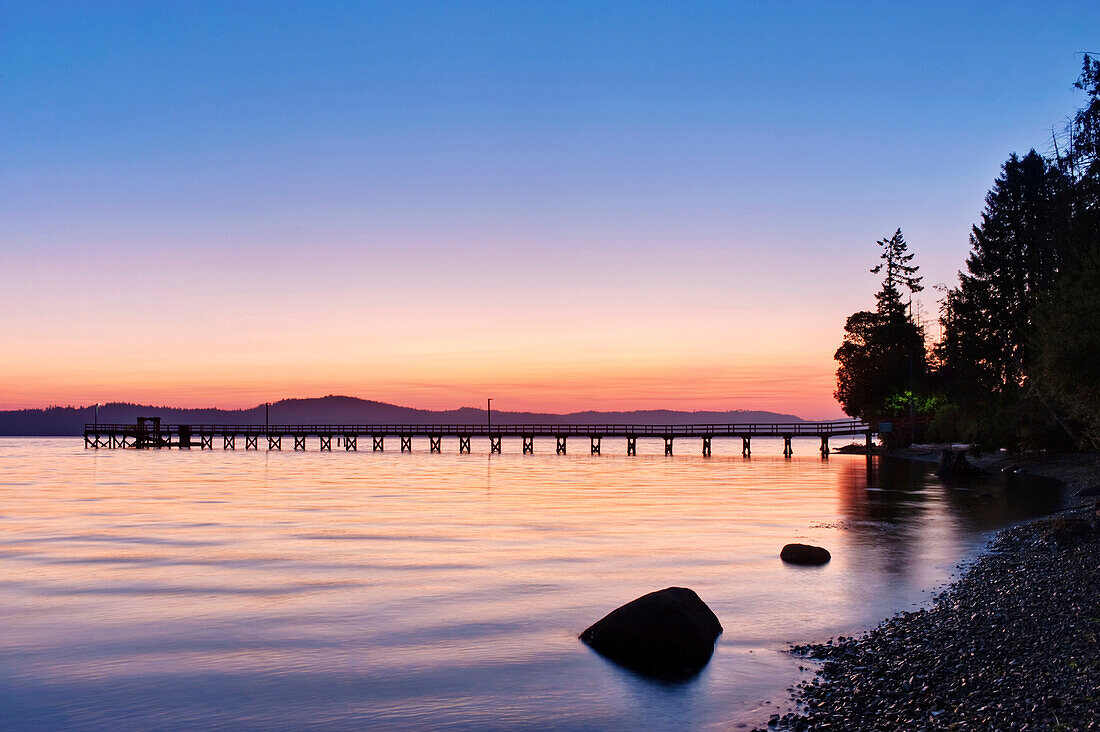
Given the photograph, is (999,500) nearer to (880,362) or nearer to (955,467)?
(955,467)

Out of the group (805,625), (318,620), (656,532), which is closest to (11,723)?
(318,620)

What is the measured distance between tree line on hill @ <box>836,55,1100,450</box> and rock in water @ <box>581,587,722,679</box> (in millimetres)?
25520

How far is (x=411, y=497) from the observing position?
4212 centimetres

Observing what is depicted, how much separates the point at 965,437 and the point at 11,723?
63115 mm

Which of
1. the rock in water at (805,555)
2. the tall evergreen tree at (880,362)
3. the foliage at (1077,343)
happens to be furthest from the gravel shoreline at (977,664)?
the tall evergreen tree at (880,362)

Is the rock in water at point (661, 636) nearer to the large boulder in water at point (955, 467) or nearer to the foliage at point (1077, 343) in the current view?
the foliage at point (1077, 343)

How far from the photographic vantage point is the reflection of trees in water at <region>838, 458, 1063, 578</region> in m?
23.8

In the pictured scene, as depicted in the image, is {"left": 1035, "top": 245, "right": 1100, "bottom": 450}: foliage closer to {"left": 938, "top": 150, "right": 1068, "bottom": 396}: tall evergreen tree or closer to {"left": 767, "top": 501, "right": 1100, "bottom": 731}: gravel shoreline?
{"left": 767, "top": 501, "right": 1100, "bottom": 731}: gravel shoreline

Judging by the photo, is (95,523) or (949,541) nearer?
(949,541)

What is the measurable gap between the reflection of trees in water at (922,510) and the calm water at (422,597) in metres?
0.19

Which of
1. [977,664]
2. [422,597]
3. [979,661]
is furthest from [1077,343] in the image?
[422,597]

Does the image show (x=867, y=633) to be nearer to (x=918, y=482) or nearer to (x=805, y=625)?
(x=805, y=625)

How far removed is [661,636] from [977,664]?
416 centimetres

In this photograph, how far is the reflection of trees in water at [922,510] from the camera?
23750mm
